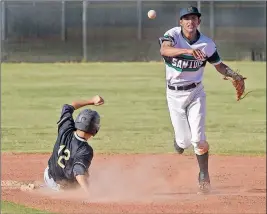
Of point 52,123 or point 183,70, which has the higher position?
point 183,70

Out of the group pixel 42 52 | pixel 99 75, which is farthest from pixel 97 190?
pixel 42 52

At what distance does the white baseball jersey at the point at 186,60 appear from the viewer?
26.8 ft

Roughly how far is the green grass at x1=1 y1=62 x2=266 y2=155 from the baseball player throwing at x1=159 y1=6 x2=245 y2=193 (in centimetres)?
371

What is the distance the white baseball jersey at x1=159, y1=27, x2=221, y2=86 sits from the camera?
26.8ft

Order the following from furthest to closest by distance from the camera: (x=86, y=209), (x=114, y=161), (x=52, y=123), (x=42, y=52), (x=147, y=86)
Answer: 1. (x=42, y=52)
2. (x=147, y=86)
3. (x=52, y=123)
4. (x=114, y=161)
5. (x=86, y=209)

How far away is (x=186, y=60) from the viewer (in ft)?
26.9

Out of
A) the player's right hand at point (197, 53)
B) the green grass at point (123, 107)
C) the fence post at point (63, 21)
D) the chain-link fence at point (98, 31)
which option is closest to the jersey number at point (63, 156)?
the player's right hand at point (197, 53)

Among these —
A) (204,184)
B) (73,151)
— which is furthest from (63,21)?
(73,151)

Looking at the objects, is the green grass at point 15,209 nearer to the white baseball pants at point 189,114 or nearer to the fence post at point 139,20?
the white baseball pants at point 189,114

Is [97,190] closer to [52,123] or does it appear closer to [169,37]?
[169,37]

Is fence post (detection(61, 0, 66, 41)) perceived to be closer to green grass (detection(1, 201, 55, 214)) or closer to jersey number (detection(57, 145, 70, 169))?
jersey number (detection(57, 145, 70, 169))

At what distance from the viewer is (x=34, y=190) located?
7.85m

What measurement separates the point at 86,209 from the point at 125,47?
2355cm

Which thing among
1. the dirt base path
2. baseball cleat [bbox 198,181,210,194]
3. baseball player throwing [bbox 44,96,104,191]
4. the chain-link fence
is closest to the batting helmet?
baseball player throwing [bbox 44,96,104,191]
